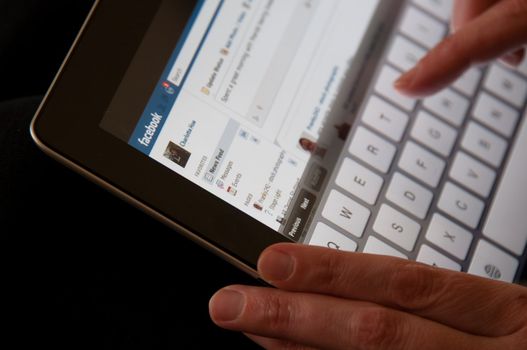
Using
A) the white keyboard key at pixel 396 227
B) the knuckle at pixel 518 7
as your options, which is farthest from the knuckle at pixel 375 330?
the knuckle at pixel 518 7

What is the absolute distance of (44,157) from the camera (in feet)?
1.96

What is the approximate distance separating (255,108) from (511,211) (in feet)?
1.16

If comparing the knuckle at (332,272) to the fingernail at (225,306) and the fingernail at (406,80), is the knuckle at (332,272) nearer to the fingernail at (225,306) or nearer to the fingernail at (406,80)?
the fingernail at (225,306)

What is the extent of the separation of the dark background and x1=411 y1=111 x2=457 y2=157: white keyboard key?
282 mm

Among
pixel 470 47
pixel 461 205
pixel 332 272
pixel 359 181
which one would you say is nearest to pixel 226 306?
pixel 332 272

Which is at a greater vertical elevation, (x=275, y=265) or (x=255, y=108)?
(x=255, y=108)

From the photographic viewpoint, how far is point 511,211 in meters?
0.64

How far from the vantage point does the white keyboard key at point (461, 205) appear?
2.04 ft

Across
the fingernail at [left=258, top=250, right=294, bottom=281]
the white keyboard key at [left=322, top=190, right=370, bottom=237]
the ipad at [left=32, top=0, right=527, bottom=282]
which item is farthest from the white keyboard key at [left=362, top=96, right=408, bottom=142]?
the fingernail at [left=258, top=250, right=294, bottom=281]

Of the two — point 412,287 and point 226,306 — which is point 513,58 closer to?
point 412,287

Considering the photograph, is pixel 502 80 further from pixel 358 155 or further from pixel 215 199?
pixel 215 199

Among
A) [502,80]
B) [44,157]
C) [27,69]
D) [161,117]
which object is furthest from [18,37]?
[502,80]

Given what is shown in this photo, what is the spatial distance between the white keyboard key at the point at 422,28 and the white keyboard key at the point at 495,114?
10 centimetres

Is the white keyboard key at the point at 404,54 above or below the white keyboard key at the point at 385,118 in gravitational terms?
above
